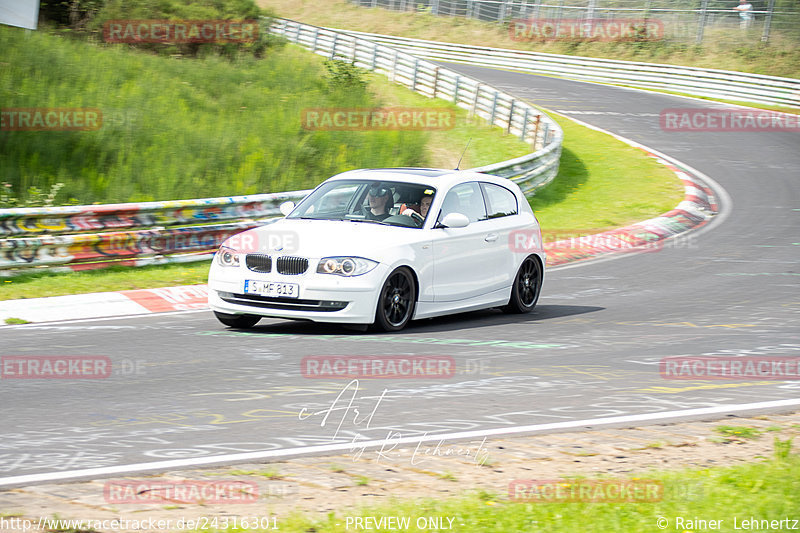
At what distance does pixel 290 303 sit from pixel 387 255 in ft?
3.34

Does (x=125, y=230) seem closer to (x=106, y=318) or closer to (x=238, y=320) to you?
(x=106, y=318)

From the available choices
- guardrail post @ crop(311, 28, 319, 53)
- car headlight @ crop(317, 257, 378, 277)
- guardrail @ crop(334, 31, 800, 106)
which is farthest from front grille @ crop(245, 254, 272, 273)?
guardrail post @ crop(311, 28, 319, 53)

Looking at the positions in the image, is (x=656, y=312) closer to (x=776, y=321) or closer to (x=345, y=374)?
(x=776, y=321)

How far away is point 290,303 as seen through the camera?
963cm

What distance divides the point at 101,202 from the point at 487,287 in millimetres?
8397

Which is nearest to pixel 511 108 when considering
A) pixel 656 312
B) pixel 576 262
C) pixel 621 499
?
pixel 576 262

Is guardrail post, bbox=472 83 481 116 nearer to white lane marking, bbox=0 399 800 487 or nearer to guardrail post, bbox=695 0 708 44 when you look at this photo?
guardrail post, bbox=695 0 708 44

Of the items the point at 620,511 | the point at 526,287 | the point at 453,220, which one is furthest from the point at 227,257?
the point at 620,511

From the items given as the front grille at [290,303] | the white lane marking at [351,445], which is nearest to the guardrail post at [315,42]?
the front grille at [290,303]

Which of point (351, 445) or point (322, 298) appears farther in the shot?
point (322, 298)

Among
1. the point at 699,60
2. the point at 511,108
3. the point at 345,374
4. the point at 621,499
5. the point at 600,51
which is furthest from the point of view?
the point at 600,51

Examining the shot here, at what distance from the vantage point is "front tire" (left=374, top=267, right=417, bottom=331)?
9773mm

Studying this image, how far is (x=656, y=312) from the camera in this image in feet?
38.9

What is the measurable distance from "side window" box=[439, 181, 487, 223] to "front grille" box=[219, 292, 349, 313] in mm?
1786
